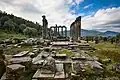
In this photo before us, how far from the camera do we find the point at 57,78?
17.7 feet

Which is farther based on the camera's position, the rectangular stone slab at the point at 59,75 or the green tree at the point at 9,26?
the green tree at the point at 9,26

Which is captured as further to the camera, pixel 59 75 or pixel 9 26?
pixel 9 26

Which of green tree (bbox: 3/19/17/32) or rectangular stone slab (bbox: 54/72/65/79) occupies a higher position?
green tree (bbox: 3/19/17/32)

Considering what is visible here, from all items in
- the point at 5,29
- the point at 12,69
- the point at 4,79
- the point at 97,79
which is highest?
the point at 5,29

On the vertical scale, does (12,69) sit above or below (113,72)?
above

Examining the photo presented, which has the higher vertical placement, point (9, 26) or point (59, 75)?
point (9, 26)

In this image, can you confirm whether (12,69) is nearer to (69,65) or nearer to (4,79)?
(4,79)

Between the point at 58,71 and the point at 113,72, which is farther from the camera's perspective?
the point at 113,72

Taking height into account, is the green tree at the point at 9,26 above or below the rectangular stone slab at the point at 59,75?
above

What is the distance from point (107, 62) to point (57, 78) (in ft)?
15.3

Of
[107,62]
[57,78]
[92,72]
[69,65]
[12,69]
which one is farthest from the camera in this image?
[107,62]

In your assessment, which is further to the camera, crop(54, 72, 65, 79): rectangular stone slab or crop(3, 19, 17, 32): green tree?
crop(3, 19, 17, 32): green tree


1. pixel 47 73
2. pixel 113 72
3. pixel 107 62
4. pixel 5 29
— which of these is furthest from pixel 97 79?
pixel 5 29

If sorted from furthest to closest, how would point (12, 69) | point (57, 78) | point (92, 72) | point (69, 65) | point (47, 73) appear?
point (69, 65)
point (92, 72)
point (47, 73)
point (57, 78)
point (12, 69)
